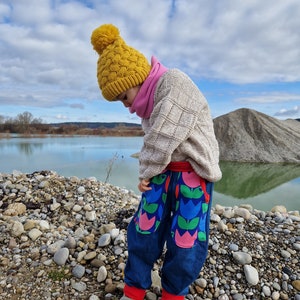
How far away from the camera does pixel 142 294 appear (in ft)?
3.72

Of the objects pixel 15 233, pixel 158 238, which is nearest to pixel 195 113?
pixel 158 238

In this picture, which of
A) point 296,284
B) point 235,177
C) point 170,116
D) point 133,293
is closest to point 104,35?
point 170,116

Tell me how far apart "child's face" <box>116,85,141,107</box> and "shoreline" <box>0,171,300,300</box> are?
85 centimetres

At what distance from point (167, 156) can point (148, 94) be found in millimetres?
238

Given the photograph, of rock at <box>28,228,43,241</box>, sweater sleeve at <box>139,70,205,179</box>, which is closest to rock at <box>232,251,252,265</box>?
sweater sleeve at <box>139,70,205,179</box>

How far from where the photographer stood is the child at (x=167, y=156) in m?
0.90

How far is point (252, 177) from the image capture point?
4820mm

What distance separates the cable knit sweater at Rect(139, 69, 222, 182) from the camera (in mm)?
886

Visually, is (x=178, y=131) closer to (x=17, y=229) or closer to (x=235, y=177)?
(x=17, y=229)

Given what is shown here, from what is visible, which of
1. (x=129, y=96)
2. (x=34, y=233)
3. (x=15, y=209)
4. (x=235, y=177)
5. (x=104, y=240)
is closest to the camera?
(x=129, y=96)

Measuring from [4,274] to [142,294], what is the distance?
0.71 metres

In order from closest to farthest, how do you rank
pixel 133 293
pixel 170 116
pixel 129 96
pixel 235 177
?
pixel 170 116 < pixel 129 96 < pixel 133 293 < pixel 235 177

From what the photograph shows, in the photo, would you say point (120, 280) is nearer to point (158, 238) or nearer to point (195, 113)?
point (158, 238)

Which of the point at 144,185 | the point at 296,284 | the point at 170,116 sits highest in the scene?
the point at 170,116
